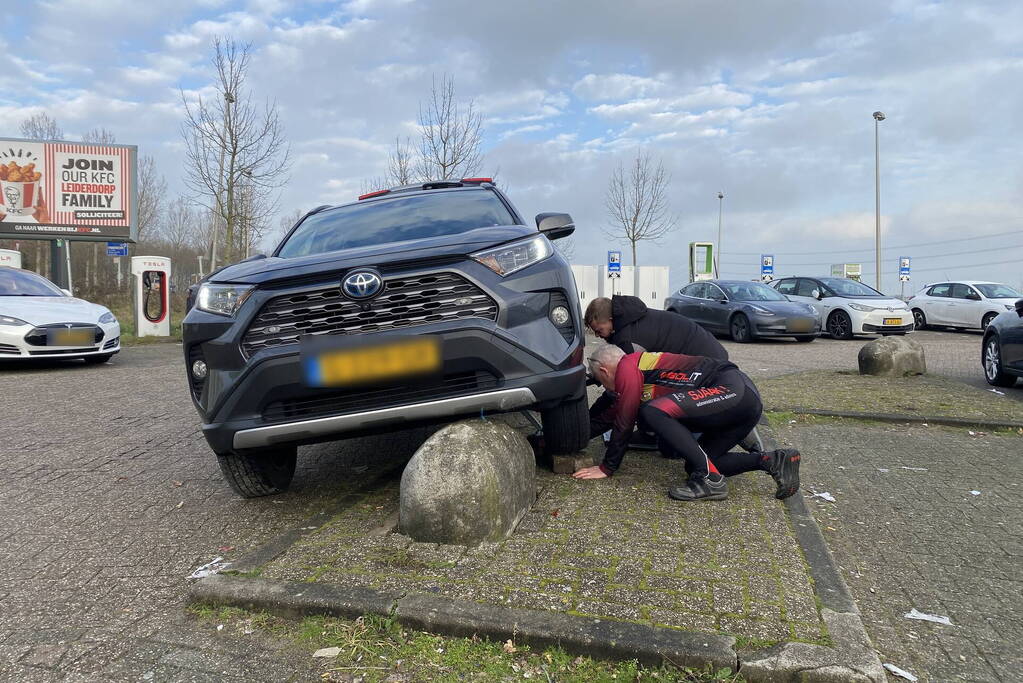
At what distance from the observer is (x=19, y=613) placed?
2.81 m

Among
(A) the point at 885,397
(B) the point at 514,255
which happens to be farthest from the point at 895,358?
(B) the point at 514,255

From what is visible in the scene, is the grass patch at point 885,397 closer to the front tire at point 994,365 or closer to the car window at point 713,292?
the front tire at point 994,365

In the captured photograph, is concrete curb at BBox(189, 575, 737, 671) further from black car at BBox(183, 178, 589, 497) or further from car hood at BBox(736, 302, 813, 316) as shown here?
car hood at BBox(736, 302, 813, 316)

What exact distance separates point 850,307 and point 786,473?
14.2m

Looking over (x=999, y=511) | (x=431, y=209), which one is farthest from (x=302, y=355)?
(x=999, y=511)

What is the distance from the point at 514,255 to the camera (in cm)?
348

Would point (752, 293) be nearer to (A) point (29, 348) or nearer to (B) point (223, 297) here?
(A) point (29, 348)

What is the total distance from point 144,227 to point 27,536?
40.0 metres

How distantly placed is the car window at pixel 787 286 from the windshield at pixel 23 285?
619 inches

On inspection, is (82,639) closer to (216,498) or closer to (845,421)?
(216,498)

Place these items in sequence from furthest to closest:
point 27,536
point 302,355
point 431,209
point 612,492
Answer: point 431,209
point 612,492
point 27,536
point 302,355

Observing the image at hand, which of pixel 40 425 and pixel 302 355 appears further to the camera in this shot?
pixel 40 425

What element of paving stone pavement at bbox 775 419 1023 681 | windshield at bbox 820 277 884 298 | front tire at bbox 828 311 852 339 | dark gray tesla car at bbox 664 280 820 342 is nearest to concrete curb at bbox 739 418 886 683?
paving stone pavement at bbox 775 419 1023 681

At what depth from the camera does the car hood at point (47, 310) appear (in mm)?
9734
